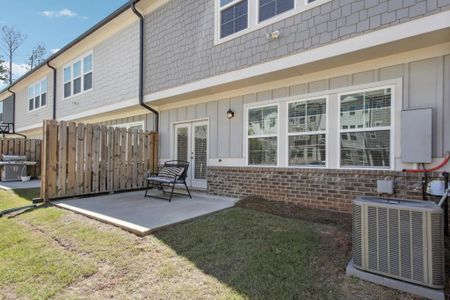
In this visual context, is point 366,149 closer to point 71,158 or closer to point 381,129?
point 381,129

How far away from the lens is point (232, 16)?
6520 millimetres

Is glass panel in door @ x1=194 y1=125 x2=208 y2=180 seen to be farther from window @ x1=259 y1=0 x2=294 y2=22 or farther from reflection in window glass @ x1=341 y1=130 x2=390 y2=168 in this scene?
reflection in window glass @ x1=341 y1=130 x2=390 y2=168

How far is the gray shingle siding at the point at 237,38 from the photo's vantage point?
437 centimetres

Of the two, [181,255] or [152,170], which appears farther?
[152,170]

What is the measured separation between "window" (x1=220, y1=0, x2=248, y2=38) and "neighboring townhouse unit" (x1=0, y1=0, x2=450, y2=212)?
31 millimetres

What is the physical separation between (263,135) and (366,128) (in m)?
2.27

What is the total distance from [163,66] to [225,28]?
96.2 inches

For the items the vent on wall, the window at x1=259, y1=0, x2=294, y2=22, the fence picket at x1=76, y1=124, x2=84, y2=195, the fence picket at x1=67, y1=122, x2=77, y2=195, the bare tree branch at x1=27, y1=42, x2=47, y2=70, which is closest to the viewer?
the vent on wall

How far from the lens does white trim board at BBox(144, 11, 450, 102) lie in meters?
3.92

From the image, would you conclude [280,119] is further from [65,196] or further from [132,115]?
[132,115]

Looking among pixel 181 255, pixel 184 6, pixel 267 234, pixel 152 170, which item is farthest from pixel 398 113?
pixel 152 170

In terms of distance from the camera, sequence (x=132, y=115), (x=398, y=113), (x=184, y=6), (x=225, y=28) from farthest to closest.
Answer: (x=132, y=115)
(x=184, y=6)
(x=225, y=28)
(x=398, y=113)

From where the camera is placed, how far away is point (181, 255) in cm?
353

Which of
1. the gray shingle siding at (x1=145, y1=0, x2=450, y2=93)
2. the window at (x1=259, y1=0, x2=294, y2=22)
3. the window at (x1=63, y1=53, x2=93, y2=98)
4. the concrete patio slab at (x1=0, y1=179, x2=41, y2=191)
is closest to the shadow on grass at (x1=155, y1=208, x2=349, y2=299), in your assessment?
the gray shingle siding at (x1=145, y1=0, x2=450, y2=93)
